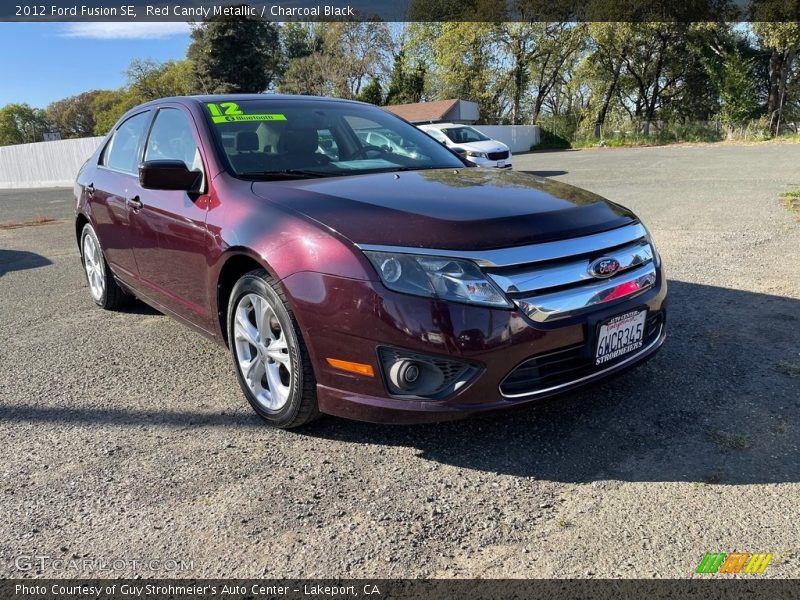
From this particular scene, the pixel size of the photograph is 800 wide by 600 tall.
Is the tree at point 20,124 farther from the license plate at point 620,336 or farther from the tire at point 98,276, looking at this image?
the license plate at point 620,336

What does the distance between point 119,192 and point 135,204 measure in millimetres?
389

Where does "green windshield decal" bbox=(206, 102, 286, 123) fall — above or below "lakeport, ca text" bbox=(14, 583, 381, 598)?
above

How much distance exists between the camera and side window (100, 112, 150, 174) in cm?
440

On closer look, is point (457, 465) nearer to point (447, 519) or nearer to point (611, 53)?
point (447, 519)

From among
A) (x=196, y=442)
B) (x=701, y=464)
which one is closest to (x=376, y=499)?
(x=196, y=442)

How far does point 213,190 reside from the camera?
3252 mm

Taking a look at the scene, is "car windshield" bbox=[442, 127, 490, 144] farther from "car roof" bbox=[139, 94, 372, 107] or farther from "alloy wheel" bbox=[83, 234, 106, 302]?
"car roof" bbox=[139, 94, 372, 107]

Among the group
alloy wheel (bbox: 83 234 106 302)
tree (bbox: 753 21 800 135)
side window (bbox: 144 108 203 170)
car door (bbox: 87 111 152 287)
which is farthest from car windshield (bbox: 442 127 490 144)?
tree (bbox: 753 21 800 135)

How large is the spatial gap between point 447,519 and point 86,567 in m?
1.25

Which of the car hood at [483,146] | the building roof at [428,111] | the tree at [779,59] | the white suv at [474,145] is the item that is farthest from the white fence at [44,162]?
the tree at [779,59]

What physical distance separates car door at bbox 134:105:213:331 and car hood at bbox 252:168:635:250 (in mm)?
491

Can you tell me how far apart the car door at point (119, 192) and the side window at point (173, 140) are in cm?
20

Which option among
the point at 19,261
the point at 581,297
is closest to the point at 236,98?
the point at 581,297

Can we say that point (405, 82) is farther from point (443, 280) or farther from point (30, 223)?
point (443, 280)
